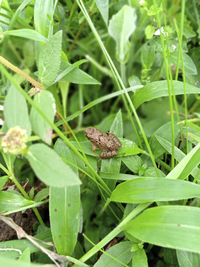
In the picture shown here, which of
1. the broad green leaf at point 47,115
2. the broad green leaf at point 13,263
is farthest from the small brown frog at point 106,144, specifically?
the broad green leaf at point 13,263

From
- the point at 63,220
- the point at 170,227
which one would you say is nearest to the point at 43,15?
the point at 63,220

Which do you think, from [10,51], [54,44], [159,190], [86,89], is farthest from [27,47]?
[159,190]

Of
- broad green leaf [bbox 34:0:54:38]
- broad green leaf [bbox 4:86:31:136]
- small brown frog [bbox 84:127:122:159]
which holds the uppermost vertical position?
broad green leaf [bbox 34:0:54:38]

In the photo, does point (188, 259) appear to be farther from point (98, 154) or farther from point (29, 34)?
point (29, 34)

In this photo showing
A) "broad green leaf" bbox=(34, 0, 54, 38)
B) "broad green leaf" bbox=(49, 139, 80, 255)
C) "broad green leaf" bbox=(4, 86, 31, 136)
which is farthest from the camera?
"broad green leaf" bbox=(34, 0, 54, 38)

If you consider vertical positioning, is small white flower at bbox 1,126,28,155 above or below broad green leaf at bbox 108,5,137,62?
below

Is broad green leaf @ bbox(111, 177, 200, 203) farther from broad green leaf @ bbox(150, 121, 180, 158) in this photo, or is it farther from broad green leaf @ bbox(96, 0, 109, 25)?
broad green leaf @ bbox(96, 0, 109, 25)

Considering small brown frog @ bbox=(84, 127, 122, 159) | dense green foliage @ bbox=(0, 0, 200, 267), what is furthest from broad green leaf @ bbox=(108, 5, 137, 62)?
small brown frog @ bbox=(84, 127, 122, 159)

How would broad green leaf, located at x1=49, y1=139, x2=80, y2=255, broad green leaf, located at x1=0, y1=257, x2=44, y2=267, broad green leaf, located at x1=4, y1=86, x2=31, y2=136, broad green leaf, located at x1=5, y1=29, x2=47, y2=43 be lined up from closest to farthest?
1. broad green leaf, located at x1=0, y1=257, x2=44, y2=267
2. broad green leaf, located at x1=4, y1=86, x2=31, y2=136
3. broad green leaf, located at x1=49, y1=139, x2=80, y2=255
4. broad green leaf, located at x1=5, y1=29, x2=47, y2=43

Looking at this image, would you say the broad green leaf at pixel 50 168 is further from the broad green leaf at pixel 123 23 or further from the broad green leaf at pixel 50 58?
the broad green leaf at pixel 123 23
